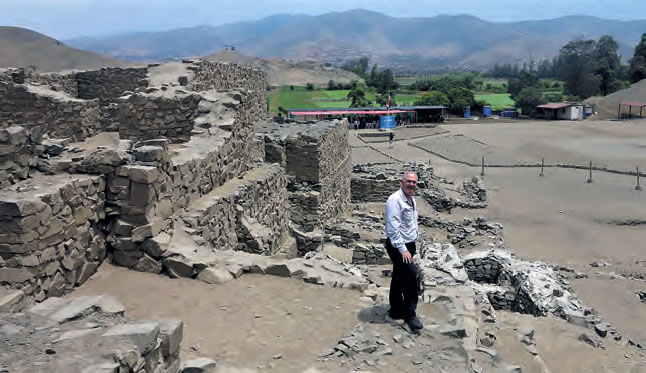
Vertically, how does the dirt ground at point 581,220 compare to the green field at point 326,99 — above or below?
below

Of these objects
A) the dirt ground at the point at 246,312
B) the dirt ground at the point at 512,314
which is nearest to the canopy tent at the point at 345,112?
the dirt ground at the point at 512,314

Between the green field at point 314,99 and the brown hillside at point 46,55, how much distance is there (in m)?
22.3

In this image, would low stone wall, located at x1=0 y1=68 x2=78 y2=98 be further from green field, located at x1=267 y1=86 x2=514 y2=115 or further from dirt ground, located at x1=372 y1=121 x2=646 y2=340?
green field, located at x1=267 y1=86 x2=514 y2=115

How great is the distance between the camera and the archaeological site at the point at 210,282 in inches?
183

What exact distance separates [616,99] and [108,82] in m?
61.2

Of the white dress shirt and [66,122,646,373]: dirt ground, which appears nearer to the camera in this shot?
[66,122,646,373]: dirt ground

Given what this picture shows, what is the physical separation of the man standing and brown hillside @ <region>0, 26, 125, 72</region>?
4262cm

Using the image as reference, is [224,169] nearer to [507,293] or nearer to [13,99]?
[507,293]

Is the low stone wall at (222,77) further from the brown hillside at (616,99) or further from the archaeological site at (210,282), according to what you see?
the brown hillside at (616,99)

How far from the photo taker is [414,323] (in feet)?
19.0

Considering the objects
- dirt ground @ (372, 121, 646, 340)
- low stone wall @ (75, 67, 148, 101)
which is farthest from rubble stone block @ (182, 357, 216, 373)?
low stone wall @ (75, 67, 148, 101)

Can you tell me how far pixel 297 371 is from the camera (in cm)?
499

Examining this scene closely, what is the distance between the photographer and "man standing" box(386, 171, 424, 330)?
19.0 feet

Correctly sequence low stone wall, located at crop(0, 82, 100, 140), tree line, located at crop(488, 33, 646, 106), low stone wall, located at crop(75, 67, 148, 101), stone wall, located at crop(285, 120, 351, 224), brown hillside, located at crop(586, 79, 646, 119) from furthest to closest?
tree line, located at crop(488, 33, 646, 106), brown hillside, located at crop(586, 79, 646, 119), low stone wall, located at crop(75, 67, 148, 101), stone wall, located at crop(285, 120, 351, 224), low stone wall, located at crop(0, 82, 100, 140)
